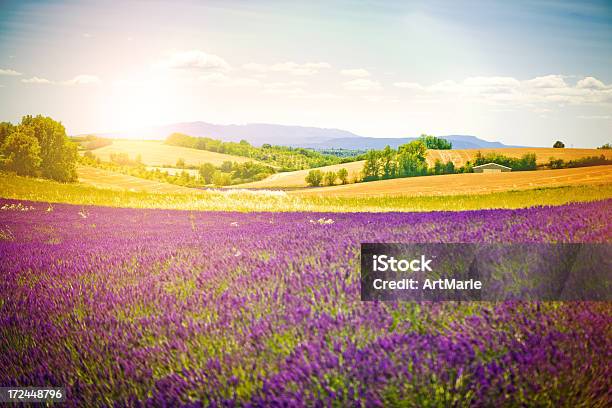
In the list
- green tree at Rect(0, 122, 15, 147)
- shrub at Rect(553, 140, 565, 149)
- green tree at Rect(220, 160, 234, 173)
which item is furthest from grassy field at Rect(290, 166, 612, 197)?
green tree at Rect(0, 122, 15, 147)

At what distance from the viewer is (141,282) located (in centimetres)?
370

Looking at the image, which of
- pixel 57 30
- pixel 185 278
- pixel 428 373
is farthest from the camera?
pixel 57 30

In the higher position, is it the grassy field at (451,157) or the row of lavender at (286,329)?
the grassy field at (451,157)

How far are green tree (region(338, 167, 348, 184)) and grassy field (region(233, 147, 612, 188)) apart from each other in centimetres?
5

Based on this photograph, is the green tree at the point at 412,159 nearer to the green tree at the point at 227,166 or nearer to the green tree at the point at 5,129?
the green tree at the point at 227,166

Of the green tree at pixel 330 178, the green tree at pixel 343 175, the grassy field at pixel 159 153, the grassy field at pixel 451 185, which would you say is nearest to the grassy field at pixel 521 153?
the grassy field at pixel 451 185

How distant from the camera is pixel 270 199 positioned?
24.7 feet

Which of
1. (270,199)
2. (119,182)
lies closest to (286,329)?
(270,199)

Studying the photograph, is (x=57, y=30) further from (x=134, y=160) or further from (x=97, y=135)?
(x=134, y=160)

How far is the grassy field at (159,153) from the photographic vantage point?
19.1 ft

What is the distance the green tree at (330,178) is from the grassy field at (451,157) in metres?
0.10

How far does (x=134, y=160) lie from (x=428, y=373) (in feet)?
18.4

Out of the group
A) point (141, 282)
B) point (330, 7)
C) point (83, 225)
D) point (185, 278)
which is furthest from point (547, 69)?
point (83, 225)

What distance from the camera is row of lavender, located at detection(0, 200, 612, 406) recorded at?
2297mm
